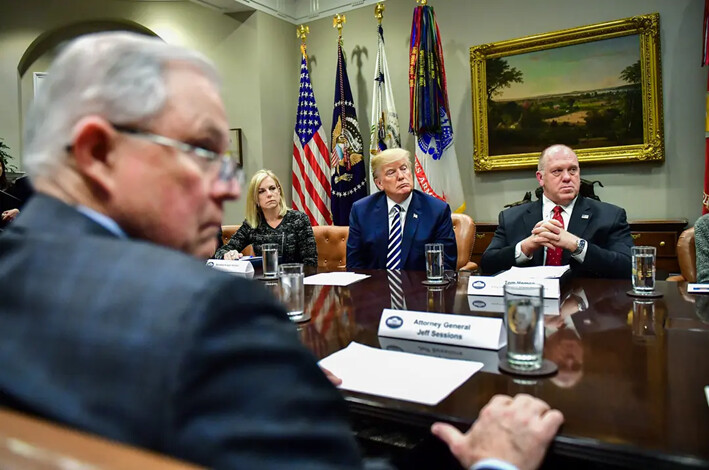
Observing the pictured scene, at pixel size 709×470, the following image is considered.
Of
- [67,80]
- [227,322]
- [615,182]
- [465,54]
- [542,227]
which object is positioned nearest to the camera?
[227,322]

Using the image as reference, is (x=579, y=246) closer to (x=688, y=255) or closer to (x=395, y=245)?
(x=688, y=255)

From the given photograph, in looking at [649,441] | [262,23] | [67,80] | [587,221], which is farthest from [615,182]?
[67,80]

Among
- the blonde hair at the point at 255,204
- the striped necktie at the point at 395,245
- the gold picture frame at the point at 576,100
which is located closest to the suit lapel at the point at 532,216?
the striped necktie at the point at 395,245

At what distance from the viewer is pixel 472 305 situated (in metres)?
1.59

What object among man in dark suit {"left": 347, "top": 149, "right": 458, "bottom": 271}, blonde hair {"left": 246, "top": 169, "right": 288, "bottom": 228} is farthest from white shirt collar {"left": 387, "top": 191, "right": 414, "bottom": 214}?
blonde hair {"left": 246, "top": 169, "right": 288, "bottom": 228}

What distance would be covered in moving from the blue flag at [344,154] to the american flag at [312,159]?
0.19 m

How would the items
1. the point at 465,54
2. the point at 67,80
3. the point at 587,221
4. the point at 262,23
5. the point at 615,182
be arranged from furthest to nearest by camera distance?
the point at 262,23 → the point at 465,54 → the point at 615,182 → the point at 587,221 → the point at 67,80

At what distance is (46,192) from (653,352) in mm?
1114

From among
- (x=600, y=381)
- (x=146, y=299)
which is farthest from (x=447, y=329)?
(x=146, y=299)

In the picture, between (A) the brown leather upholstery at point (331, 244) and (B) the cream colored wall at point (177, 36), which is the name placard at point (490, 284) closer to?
(A) the brown leather upholstery at point (331, 244)

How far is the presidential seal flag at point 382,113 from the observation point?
5164 mm

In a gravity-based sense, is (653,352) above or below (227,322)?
below

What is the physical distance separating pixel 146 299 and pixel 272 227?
10.0ft

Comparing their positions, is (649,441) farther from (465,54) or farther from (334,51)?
(334,51)
